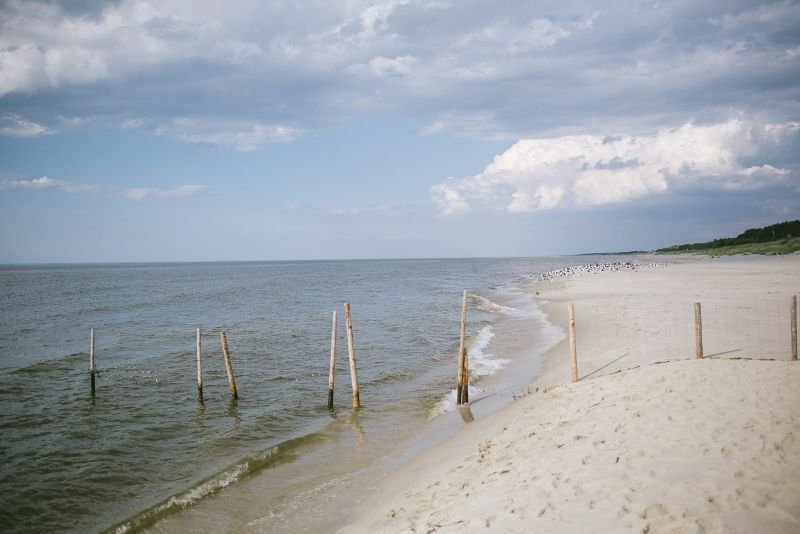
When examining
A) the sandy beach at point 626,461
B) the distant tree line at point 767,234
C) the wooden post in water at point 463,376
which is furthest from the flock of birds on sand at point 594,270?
the sandy beach at point 626,461

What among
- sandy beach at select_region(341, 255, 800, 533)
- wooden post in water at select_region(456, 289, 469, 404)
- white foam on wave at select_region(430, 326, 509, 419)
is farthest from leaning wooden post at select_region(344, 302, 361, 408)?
sandy beach at select_region(341, 255, 800, 533)

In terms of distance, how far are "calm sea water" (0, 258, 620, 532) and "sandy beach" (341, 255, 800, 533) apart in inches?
84.7

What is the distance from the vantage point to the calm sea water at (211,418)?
10.1 m

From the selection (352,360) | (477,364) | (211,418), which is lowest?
(211,418)

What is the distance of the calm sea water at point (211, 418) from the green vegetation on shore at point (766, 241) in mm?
71692

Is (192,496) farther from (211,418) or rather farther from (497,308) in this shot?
(497,308)

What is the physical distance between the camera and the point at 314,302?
52.8m

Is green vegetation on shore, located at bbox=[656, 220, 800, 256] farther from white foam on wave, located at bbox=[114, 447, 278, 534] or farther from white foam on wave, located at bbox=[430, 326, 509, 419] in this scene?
white foam on wave, located at bbox=[114, 447, 278, 534]

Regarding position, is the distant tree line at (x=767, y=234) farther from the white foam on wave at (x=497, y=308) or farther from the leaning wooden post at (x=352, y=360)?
the leaning wooden post at (x=352, y=360)

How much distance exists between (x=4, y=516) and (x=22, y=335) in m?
27.2

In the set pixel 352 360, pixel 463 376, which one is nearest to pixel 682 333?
pixel 463 376

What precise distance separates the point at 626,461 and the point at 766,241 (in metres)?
122

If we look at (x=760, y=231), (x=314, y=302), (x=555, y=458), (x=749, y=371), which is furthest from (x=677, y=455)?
(x=760, y=231)

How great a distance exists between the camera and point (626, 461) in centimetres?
774
